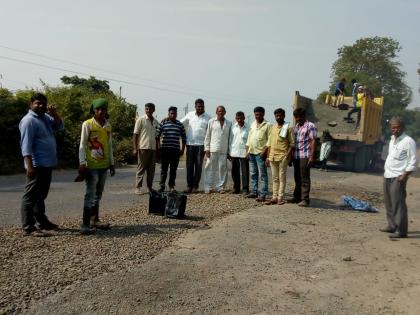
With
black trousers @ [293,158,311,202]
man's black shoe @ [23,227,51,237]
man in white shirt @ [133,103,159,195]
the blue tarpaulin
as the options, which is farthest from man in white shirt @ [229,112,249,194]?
man's black shoe @ [23,227,51,237]

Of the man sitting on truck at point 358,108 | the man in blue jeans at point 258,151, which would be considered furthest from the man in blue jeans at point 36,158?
the man sitting on truck at point 358,108

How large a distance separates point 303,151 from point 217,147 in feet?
6.20

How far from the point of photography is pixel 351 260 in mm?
5758

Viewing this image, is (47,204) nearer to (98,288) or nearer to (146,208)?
(146,208)

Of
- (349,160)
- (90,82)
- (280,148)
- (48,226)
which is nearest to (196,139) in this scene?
(280,148)

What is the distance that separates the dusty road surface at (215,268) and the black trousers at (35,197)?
28cm

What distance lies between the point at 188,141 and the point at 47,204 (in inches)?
121

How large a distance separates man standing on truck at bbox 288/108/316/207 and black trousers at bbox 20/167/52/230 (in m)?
4.57

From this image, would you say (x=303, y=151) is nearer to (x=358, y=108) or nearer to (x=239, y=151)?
(x=239, y=151)

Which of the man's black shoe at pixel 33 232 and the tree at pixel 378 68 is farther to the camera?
the tree at pixel 378 68

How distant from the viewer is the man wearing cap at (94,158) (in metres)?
6.29

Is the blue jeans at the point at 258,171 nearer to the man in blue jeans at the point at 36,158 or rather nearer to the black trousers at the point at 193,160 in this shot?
the black trousers at the point at 193,160

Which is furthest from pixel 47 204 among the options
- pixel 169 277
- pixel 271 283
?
pixel 271 283

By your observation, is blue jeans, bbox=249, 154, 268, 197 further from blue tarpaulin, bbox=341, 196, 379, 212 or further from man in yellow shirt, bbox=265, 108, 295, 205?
blue tarpaulin, bbox=341, 196, 379, 212
